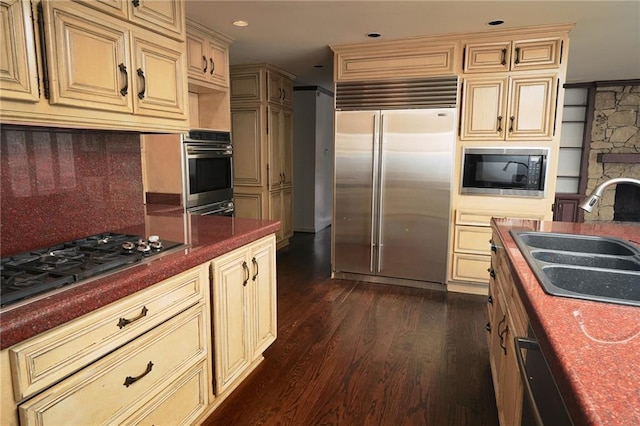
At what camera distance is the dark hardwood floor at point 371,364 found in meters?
2.00

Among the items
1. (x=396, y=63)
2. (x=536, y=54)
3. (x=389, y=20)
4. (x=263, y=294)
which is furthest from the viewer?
(x=396, y=63)

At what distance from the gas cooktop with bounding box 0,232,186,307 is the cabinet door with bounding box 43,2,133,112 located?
23.1 inches

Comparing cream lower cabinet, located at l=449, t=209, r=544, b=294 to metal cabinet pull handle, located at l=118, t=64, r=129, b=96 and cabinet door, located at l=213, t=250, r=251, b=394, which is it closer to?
cabinet door, located at l=213, t=250, r=251, b=394

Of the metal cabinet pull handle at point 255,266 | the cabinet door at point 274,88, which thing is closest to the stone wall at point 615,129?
the cabinet door at point 274,88

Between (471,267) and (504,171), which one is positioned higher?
(504,171)

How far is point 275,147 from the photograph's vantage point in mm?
5062

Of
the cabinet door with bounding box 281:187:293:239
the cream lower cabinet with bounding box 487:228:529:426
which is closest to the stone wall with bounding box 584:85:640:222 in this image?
the cabinet door with bounding box 281:187:293:239

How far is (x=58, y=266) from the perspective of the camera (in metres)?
1.40

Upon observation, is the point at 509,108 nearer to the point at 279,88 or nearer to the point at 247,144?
the point at 279,88

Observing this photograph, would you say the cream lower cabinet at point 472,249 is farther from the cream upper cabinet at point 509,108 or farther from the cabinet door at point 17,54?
the cabinet door at point 17,54

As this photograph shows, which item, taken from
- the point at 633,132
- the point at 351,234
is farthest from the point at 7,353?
the point at 633,132

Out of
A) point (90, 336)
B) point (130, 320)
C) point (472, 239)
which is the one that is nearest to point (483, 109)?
point (472, 239)

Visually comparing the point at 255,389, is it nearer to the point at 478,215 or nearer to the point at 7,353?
the point at 7,353

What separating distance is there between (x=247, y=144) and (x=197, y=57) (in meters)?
1.57
